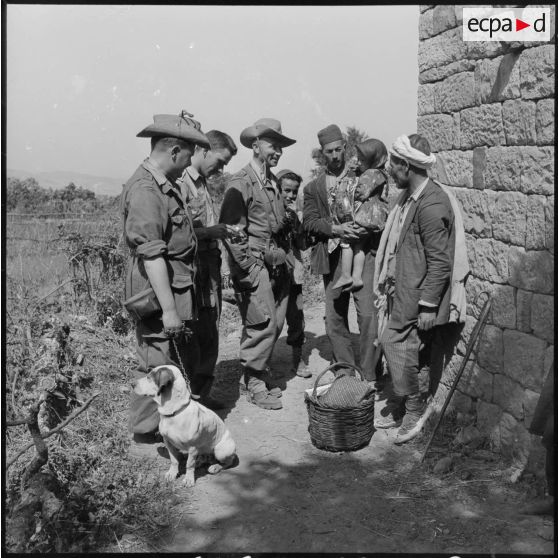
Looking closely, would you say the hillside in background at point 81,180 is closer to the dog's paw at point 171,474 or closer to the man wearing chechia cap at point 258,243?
the man wearing chechia cap at point 258,243

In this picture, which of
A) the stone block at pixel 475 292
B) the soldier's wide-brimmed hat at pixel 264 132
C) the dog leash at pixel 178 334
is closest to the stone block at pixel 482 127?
the stone block at pixel 475 292

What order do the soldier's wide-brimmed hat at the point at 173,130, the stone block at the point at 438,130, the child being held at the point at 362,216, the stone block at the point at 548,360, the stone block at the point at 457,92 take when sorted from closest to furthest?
the stone block at the point at 548,360
the soldier's wide-brimmed hat at the point at 173,130
the stone block at the point at 457,92
the stone block at the point at 438,130
the child being held at the point at 362,216

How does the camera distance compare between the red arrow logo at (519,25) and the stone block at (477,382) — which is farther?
the stone block at (477,382)

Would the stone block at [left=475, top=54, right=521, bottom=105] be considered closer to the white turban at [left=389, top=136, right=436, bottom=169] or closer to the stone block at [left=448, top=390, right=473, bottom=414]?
the white turban at [left=389, top=136, right=436, bottom=169]

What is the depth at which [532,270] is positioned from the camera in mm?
3850

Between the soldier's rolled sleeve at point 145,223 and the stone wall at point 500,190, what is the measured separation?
2379 mm

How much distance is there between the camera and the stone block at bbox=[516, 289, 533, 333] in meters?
3.89

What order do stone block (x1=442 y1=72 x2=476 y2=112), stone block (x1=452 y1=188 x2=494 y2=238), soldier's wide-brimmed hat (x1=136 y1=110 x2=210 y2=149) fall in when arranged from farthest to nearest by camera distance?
1. stone block (x1=442 y1=72 x2=476 y2=112)
2. stone block (x1=452 y1=188 x2=494 y2=238)
3. soldier's wide-brimmed hat (x1=136 y1=110 x2=210 y2=149)

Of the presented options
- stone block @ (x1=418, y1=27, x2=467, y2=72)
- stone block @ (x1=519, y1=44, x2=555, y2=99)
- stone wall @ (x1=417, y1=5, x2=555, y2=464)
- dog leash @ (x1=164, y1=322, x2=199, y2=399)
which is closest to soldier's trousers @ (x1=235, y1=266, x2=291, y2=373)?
dog leash @ (x1=164, y1=322, x2=199, y2=399)

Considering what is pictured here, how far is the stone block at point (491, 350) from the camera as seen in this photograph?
4.21 m

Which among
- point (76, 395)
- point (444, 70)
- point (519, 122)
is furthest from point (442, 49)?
point (76, 395)

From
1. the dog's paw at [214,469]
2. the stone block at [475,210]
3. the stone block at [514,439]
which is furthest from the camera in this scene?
the stone block at [475,210]

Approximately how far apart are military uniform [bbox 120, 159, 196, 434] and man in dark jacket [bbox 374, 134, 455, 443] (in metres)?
1.58

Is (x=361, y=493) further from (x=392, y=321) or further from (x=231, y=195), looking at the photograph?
(x=231, y=195)
